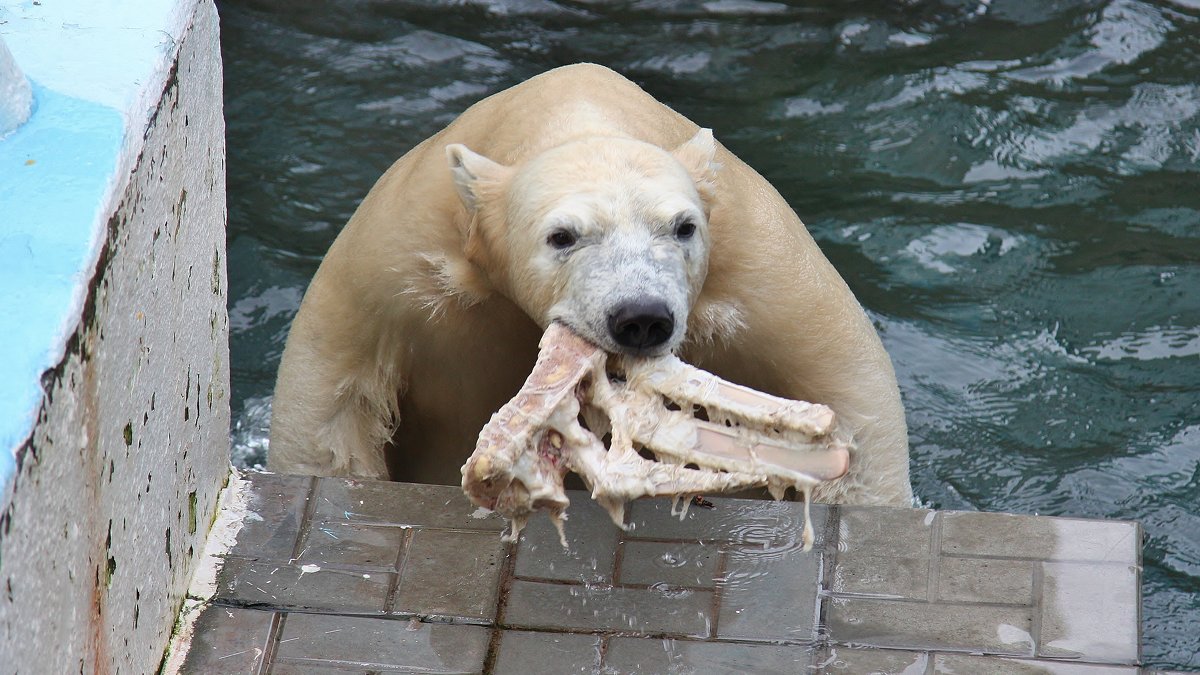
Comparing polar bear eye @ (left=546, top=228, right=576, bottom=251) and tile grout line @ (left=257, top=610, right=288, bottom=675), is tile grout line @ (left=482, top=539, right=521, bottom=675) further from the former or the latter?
polar bear eye @ (left=546, top=228, right=576, bottom=251)

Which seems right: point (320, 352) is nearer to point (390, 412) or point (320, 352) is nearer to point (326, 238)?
point (390, 412)

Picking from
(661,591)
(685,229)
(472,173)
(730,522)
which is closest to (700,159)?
(685,229)

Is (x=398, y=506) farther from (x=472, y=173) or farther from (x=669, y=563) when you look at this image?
(x=472, y=173)

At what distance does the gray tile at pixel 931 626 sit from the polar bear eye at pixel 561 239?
114 centimetres

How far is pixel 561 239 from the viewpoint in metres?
4.04

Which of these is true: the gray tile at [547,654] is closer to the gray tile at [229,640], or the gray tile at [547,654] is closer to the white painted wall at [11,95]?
the gray tile at [229,640]

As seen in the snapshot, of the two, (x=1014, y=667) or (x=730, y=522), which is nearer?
(x=1014, y=667)

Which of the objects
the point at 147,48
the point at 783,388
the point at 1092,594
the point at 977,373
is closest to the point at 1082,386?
the point at 977,373

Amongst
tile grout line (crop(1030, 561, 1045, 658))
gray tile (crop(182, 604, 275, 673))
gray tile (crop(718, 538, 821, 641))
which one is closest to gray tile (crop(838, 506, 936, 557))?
gray tile (crop(718, 538, 821, 641))

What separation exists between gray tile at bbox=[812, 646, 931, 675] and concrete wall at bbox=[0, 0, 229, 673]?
1.53 meters

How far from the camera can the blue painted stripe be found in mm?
2555

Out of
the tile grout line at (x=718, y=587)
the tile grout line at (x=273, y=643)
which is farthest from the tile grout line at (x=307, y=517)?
the tile grout line at (x=718, y=587)

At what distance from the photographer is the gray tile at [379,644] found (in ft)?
11.5

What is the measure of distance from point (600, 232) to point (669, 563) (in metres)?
0.87
